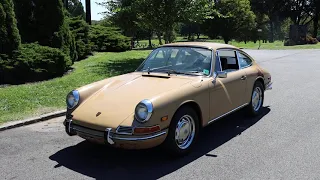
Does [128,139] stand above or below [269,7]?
below

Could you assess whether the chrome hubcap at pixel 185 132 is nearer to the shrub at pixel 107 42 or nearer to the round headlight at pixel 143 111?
the round headlight at pixel 143 111

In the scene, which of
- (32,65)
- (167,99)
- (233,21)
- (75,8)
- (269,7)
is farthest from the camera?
(75,8)

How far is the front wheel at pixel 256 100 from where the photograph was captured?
20.4ft

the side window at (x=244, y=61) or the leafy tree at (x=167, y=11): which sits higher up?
the leafy tree at (x=167, y=11)

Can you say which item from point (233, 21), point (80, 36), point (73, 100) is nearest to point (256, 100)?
point (73, 100)

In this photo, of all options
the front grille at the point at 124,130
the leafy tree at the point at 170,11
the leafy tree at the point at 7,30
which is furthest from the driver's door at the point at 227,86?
the leafy tree at the point at 170,11

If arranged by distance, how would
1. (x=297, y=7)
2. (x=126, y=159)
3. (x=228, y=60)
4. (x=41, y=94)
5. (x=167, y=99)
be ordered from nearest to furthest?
(x=167, y=99)
(x=126, y=159)
(x=228, y=60)
(x=41, y=94)
(x=297, y=7)

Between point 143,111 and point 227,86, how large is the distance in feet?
6.03

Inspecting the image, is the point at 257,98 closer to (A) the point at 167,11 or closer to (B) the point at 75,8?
(A) the point at 167,11

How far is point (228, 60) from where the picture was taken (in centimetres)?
591

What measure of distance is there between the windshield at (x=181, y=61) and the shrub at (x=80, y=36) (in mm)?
9984

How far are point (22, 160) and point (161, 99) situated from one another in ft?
6.63

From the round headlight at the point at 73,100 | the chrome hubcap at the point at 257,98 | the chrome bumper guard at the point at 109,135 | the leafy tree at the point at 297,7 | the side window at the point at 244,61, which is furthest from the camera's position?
the leafy tree at the point at 297,7

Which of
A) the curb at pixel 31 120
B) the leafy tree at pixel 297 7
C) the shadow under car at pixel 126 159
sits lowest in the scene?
the shadow under car at pixel 126 159
